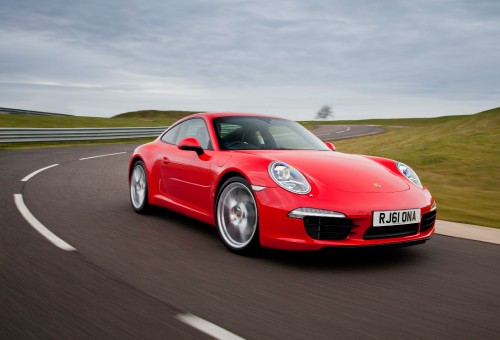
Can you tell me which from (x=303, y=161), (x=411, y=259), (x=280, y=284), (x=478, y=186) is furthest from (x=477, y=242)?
(x=478, y=186)

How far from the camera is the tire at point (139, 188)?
7.03 metres

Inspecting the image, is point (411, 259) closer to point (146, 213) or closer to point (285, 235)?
point (285, 235)

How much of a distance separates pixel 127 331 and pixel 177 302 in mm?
578

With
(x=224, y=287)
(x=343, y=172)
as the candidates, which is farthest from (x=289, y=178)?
(x=224, y=287)

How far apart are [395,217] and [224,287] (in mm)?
1582

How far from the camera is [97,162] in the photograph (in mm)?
15094

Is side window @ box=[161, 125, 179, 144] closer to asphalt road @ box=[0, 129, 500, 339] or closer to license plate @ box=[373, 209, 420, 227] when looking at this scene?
asphalt road @ box=[0, 129, 500, 339]

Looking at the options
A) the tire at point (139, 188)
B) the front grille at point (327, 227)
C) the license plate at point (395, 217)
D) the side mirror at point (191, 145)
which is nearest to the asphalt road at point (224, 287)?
the front grille at point (327, 227)

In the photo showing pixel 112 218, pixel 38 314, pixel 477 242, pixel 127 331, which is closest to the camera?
pixel 127 331

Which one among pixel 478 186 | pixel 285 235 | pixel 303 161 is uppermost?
pixel 303 161

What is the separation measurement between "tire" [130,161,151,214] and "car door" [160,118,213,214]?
501 mm

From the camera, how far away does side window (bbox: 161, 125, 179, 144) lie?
22.5 ft

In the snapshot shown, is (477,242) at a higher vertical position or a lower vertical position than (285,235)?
lower

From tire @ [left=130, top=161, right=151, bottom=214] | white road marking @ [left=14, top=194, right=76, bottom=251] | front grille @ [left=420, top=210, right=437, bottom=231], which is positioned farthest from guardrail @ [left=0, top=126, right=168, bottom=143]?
front grille @ [left=420, top=210, right=437, bottom=231]
